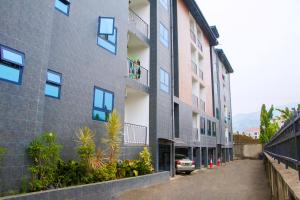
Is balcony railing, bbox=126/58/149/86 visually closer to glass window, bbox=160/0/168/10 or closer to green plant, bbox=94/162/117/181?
glass window, bbox=160/0/168/10

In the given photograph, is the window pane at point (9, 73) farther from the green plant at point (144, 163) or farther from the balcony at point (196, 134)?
the balcony at point (196, 134)

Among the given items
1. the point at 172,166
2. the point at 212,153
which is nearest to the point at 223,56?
the point at 212,153

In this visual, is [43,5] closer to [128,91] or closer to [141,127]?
[128,91]

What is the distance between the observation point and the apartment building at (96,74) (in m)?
8.26

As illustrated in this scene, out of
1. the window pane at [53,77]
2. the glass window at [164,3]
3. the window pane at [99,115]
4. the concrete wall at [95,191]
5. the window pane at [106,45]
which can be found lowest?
the concrete wall at [95,191]

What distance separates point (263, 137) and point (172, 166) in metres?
36.3

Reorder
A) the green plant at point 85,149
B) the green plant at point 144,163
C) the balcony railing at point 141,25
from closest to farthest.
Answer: the green plant at point 85,149 < the green plant at point 144,163 < the balcony railing at point 141,25

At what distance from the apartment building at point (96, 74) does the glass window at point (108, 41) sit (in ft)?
0.16

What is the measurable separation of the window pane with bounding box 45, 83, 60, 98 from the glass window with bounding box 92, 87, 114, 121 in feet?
7.75

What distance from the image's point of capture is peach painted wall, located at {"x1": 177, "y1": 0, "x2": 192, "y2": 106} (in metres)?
23.4

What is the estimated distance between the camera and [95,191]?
10.1m

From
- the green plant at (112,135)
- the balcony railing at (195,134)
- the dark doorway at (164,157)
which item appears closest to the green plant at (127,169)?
the green plant at (112,135)

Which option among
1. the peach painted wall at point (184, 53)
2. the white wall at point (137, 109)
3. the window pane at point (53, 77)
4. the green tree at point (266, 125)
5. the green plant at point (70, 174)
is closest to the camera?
the green plant at point (70, 174)

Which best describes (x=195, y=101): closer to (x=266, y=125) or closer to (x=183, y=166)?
(x=183, y=166)
